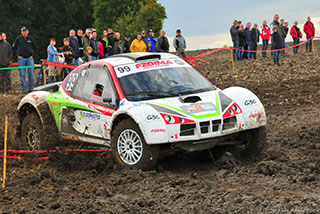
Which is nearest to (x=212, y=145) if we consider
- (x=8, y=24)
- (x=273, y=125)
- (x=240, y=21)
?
(x=273, y=125)

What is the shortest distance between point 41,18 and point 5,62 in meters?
30.7

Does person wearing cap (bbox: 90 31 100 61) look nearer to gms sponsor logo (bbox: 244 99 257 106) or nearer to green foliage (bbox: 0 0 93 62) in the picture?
gms sponsor logo (bbox: 244 99 257 106)

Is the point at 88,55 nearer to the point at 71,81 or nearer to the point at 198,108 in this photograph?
the point at 71,81

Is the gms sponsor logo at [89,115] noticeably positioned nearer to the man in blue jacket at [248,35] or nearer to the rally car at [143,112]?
the rally car at [143,112]

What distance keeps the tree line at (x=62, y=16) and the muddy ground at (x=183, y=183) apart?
3618 cm

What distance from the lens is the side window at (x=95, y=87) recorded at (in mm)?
9578

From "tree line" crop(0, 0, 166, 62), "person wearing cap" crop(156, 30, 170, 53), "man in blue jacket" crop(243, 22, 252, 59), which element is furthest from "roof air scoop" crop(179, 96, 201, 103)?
"tree line" crop(0, 0, 166, 62)

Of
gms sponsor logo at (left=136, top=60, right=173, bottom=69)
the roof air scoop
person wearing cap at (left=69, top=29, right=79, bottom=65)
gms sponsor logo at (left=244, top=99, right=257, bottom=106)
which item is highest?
person wearing cap at (left=69, top=29, right=79, bottom=65)

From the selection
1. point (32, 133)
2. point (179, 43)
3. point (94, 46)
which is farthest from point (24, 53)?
point (32, 133)

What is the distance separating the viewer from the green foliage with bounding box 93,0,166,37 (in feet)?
153

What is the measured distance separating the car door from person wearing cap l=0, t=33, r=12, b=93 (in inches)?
424

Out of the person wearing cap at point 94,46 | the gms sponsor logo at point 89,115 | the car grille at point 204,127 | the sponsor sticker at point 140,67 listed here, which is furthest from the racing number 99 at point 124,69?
the person wearing cap at point 94,46

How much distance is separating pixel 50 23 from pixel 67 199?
1743 inches

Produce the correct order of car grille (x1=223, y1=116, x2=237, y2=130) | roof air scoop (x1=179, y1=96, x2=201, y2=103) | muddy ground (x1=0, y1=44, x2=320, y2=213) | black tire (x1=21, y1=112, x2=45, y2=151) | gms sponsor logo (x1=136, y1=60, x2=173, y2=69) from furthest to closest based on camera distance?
black tire (x1=21, y1=112, x2=45, y2=151) < gms sponsor logo (x1=136, y1=60, x2=173, y2=69) < roof air scoop (x1=179, y1=96, x2=201, y2=103) < car grille (x1=223, y1=116, x2=237, y2=130) < muddy ground (x1=0, y1=44, x2=320, y2=213)
